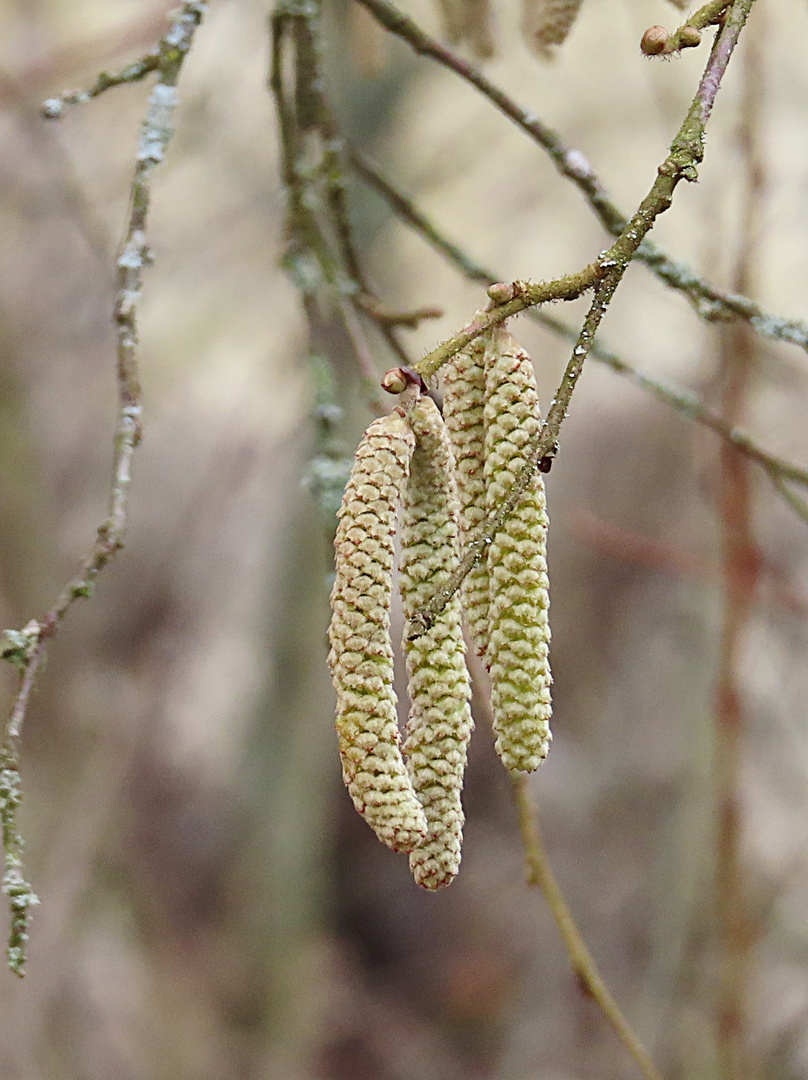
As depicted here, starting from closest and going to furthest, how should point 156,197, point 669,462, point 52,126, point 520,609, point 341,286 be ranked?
1. point 520,609
2. point 341,286
3. point 52,126
4. point 156,197
5. point 669,462

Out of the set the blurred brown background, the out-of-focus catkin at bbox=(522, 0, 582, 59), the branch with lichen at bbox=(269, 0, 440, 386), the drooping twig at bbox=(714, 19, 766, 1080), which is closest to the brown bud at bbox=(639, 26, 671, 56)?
the out-of-focus catkin at bbox=(522, 0, 582, 59)

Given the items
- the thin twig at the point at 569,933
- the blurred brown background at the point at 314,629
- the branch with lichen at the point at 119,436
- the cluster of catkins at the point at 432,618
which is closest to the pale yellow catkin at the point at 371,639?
the cluster of catkins at the point at 432,618

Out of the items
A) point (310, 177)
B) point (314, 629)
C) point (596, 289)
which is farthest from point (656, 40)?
point (314, 629)

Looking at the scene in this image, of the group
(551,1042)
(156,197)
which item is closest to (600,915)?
(551,1042)

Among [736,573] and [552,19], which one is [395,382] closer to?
[552,19]

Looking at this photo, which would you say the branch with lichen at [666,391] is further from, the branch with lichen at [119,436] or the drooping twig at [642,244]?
the branch with lichen at [119,436]

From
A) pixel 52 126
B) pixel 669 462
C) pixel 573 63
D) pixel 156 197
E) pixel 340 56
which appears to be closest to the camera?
pixel 52 126

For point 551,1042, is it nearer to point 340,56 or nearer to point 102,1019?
point 102,1019
